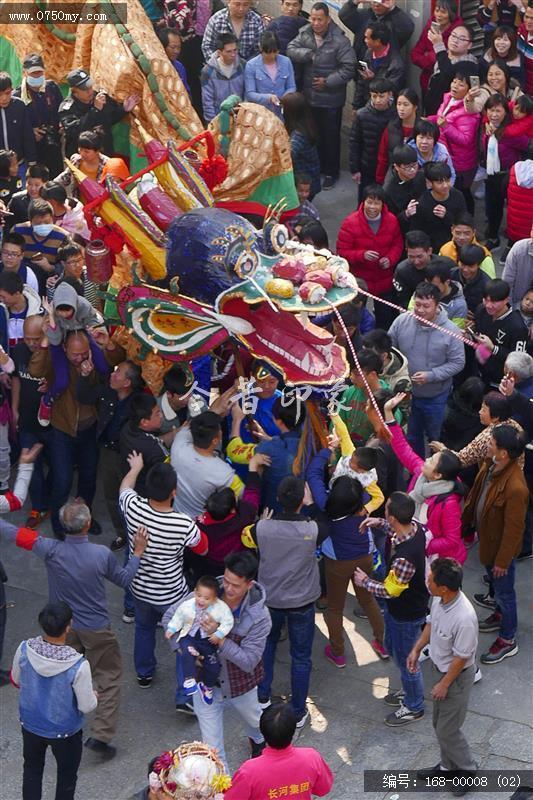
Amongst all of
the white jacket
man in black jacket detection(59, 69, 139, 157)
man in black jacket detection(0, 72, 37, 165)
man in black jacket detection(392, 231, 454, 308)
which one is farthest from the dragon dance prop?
the white jacket

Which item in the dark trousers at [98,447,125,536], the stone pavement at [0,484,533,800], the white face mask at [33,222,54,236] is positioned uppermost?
the white face mask at [33,222,54,236]

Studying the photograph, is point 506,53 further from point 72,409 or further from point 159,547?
point 159,547

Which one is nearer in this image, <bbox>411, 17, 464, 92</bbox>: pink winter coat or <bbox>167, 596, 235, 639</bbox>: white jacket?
<bbox>167, 596, 235, 639</bbox>: white jacket

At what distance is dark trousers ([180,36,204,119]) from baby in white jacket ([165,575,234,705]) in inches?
305

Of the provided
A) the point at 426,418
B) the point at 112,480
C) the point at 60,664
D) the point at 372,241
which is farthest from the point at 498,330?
the point at 60,664

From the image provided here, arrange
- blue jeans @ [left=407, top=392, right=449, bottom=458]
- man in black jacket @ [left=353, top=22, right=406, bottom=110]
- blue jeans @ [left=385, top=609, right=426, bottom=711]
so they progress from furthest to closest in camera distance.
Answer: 1. man in black jacket @ [left=353, top=22, right=406, bottom=110]
2. blue jeans @ [left=407, top=392, right=449, bottom=458]
3. blue jeans @ [left=385, top=609, right=426, bottom=711]

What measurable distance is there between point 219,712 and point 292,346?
84.8 inches

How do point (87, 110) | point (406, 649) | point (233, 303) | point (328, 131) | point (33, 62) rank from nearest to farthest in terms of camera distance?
point (406, 649)
point (233, 303)
point (87, 110)
point (33, 62)
point (328, 131)

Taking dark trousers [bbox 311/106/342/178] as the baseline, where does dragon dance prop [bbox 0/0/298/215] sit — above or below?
above

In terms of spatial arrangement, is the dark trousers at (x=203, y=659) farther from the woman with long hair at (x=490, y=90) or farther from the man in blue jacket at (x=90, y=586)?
the woman with long hair at (x=490, y=90)

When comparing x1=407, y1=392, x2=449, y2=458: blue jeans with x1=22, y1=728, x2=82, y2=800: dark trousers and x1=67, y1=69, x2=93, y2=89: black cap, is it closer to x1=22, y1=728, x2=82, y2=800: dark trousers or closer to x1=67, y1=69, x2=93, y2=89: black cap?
x1=22, y1=728, x2=82, y2=800: dark trousers

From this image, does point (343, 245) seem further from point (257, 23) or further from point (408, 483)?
point (257, 23)

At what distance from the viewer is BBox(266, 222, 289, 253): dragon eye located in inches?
350

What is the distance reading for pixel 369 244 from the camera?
11109 mm
